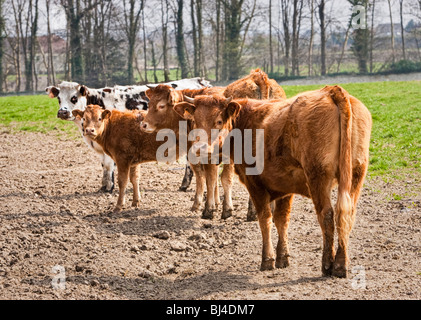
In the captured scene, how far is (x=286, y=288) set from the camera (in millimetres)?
5027

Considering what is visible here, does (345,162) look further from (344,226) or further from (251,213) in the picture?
(251,213)

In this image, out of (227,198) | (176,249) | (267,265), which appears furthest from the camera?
(227,198)

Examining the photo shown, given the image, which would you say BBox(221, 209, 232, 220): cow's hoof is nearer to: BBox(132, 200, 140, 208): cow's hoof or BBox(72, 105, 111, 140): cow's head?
BBox(132, 200, 140, 208): cow's hoof

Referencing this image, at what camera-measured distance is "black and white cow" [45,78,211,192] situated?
1042cm

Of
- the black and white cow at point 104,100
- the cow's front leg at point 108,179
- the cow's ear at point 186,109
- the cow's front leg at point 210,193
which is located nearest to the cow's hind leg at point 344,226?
the cow's ear at point 186,109

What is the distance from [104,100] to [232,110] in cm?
588

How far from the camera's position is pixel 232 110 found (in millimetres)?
5906

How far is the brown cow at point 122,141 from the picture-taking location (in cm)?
891

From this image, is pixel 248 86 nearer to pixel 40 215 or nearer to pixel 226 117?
pixel 226 117

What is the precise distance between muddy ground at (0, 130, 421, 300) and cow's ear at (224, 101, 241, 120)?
Answer: 1716mm

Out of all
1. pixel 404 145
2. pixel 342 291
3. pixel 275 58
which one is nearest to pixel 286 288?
pixel 342 291

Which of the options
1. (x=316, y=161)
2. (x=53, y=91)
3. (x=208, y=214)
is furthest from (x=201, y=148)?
(x=53, y=91)

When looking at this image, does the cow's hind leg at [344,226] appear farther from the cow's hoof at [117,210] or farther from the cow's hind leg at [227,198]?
the cow's hoof at [117,210]
